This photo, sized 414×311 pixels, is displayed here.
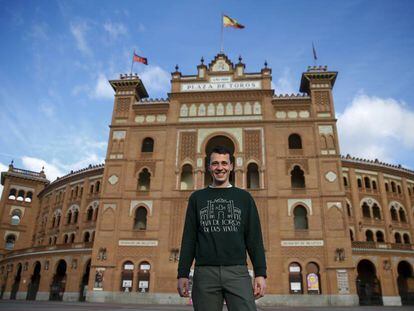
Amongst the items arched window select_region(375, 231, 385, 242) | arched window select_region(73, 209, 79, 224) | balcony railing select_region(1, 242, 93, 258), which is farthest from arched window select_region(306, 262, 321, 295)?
arched window select_region(73, 209, 79, 224)

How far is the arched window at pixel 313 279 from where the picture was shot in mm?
25891

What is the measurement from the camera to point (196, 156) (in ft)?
101

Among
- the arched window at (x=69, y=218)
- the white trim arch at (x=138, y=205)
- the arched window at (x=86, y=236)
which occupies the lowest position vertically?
the arched window at (x=86, y=236)

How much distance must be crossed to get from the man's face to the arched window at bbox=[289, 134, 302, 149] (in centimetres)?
2794

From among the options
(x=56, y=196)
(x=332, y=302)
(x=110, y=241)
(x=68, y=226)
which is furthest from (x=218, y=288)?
(x=56, y=196)

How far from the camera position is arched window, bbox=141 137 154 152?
107 ft

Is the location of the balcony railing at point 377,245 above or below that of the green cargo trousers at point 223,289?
above

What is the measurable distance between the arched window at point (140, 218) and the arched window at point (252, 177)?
9.13m

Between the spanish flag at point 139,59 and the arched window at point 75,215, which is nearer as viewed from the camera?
the spanish flag at point 139,59

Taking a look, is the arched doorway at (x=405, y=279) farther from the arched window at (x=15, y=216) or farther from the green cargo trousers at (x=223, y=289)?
the arched window at (x=15, y=216)

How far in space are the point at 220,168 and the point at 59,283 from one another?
115ft

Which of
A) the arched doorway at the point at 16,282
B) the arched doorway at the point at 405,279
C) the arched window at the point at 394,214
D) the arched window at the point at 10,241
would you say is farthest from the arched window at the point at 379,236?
the arched window at the point at 10,241

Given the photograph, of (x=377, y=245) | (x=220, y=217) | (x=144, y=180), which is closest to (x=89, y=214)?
A: (x=144, y=180)

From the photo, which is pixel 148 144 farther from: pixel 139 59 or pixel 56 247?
pixel 56 247
